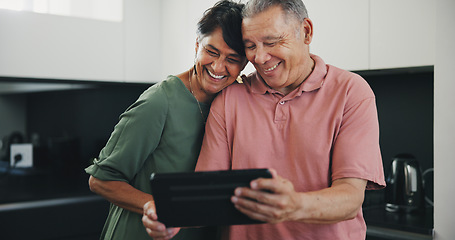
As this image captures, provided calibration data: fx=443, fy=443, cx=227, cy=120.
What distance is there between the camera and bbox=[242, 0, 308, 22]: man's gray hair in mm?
1184

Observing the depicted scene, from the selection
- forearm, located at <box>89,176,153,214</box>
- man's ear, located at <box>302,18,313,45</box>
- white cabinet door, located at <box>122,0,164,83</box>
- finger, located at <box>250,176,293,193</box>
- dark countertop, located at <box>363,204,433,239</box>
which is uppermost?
white cabinet door, located at <box>122,0,164,83</box>

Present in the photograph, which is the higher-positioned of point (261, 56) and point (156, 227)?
point (261, 56)

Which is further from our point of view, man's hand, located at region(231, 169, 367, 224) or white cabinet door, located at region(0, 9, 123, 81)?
white cabinet door, located at region(0, 9, 123, 81)

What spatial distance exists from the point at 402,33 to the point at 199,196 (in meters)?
1.39

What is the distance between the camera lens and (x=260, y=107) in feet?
4.10

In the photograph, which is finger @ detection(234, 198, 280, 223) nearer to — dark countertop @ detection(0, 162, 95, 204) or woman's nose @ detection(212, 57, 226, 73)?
woman's nose @ detection(212, 57, 226, 73)

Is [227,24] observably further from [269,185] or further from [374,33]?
[374,33]

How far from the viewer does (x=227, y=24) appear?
128cm

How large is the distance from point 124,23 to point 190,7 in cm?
44

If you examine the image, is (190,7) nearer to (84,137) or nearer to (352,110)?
(84,137)

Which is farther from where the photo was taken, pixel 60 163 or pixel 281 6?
pixel 60 163

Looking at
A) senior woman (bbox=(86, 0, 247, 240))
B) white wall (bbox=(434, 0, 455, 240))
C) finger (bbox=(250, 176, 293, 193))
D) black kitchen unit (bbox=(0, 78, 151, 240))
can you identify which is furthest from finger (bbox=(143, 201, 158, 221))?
black kitchen unit (bbox=(0, 78, 151, 240))

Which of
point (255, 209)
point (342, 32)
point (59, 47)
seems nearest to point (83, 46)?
point (59, 47)

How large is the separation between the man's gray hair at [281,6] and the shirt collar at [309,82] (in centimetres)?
15
